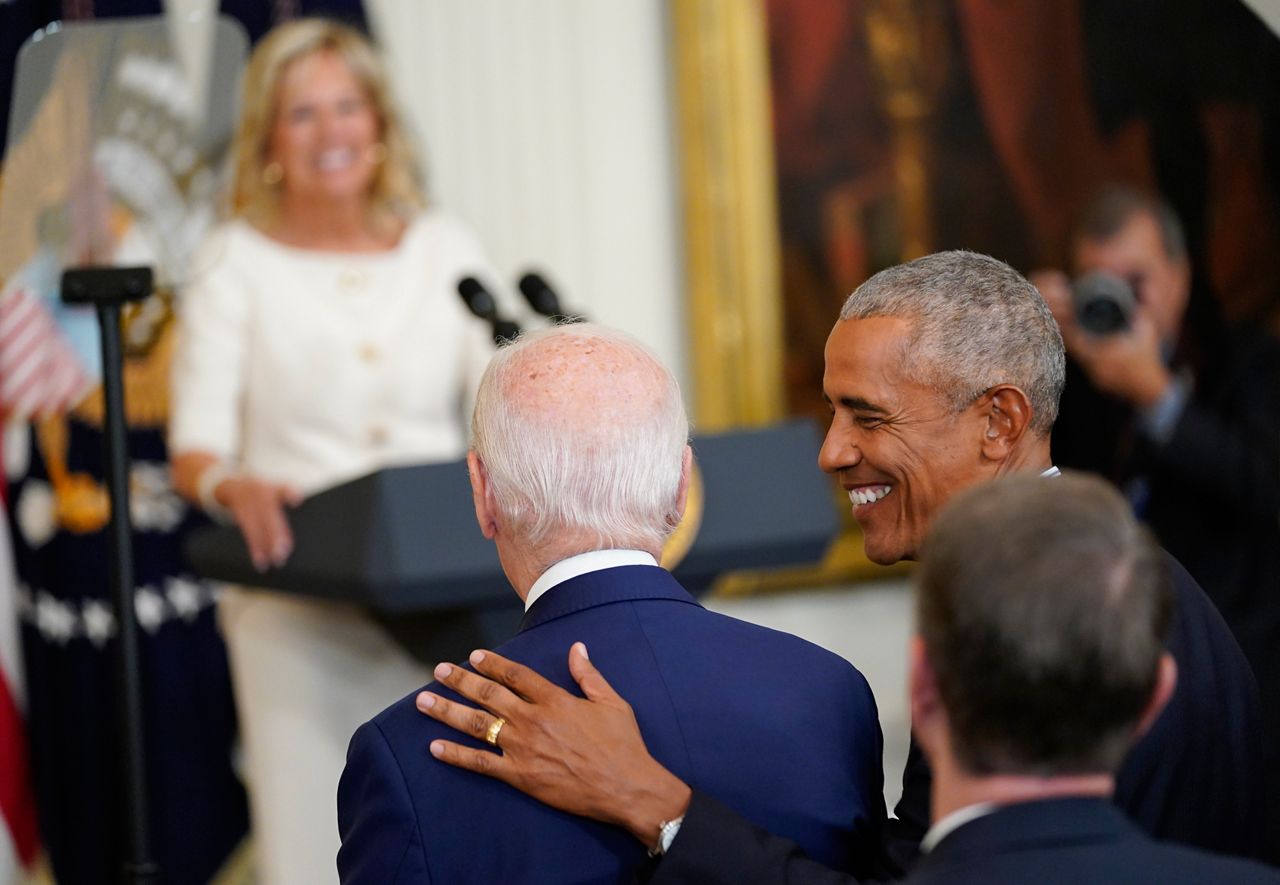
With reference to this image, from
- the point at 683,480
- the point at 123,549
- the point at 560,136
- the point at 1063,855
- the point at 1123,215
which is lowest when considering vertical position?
the point at 123,549

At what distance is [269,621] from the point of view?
3596mm

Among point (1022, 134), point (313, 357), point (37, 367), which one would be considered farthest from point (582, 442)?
point (1022, 134)

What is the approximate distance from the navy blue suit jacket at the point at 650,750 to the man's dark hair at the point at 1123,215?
3570 mm

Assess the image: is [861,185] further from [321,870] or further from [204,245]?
[321,870]

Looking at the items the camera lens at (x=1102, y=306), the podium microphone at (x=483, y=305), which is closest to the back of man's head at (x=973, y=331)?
the podium microphone at (x=483, y=305)

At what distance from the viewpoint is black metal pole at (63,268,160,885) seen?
9.85 ft

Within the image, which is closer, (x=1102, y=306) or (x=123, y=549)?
(x=123, y=549)

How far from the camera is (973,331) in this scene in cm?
217

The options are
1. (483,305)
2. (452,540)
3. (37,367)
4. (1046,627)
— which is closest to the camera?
(1046,627)

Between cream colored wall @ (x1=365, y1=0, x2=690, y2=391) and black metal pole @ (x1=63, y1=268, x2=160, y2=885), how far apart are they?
228cm

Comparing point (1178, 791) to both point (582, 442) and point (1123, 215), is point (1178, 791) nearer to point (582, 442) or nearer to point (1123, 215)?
point (582, 442)

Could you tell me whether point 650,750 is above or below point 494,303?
below

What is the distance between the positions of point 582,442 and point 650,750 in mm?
360

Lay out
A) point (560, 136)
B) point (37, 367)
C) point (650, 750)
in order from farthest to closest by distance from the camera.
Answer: point (560, 136) → point (37, 367) → point (650, 750)
